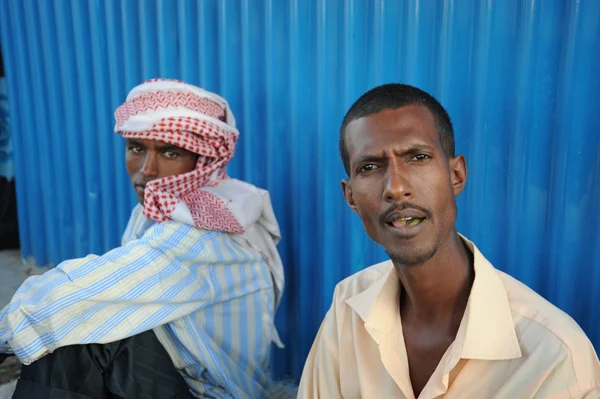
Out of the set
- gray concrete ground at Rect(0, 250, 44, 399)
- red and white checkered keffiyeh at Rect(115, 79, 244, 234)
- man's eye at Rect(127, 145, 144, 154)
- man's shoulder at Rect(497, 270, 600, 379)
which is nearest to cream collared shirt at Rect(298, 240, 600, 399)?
man's shoulder at Rect(497, 270, 600, 379)

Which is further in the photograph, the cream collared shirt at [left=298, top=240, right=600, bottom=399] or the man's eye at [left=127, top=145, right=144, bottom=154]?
the man's eye at [left=127, top=145, right=144, bottom=154]

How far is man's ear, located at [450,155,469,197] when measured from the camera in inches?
63.3

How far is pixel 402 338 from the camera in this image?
65.7 inches

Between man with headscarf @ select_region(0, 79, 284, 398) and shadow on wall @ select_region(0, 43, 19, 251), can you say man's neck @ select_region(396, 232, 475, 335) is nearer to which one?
man with headscarf @ select_region(0, 79, 284, 398)

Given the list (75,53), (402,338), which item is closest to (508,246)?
(402,338)

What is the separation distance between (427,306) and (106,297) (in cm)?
109

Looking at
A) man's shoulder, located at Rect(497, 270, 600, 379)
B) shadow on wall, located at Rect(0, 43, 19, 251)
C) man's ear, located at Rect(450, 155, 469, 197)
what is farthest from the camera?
shadow on wall, located at Rect(0, 43, 19, 251)

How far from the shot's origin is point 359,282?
6.25 ft

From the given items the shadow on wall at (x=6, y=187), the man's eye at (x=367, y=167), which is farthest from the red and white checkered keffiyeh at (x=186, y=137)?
the shadow on wall at (x=6, y=187)

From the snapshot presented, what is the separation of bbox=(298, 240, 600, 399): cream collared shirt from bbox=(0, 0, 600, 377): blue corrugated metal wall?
530mm

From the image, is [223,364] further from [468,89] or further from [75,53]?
[75,53]

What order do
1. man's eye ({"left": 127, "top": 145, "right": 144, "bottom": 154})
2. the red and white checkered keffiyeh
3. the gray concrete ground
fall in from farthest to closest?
the gray concrete ground
man's eye ({"left": 127, "top": 145, "right": 144, "bottom": 154})
the red and white checkered keffiyeh

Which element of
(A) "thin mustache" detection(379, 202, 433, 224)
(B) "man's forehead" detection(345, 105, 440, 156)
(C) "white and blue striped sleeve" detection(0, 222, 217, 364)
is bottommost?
(C) "white and blue striped sleeve" detection(0, 222, 217, 364)

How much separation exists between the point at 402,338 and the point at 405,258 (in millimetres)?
289
